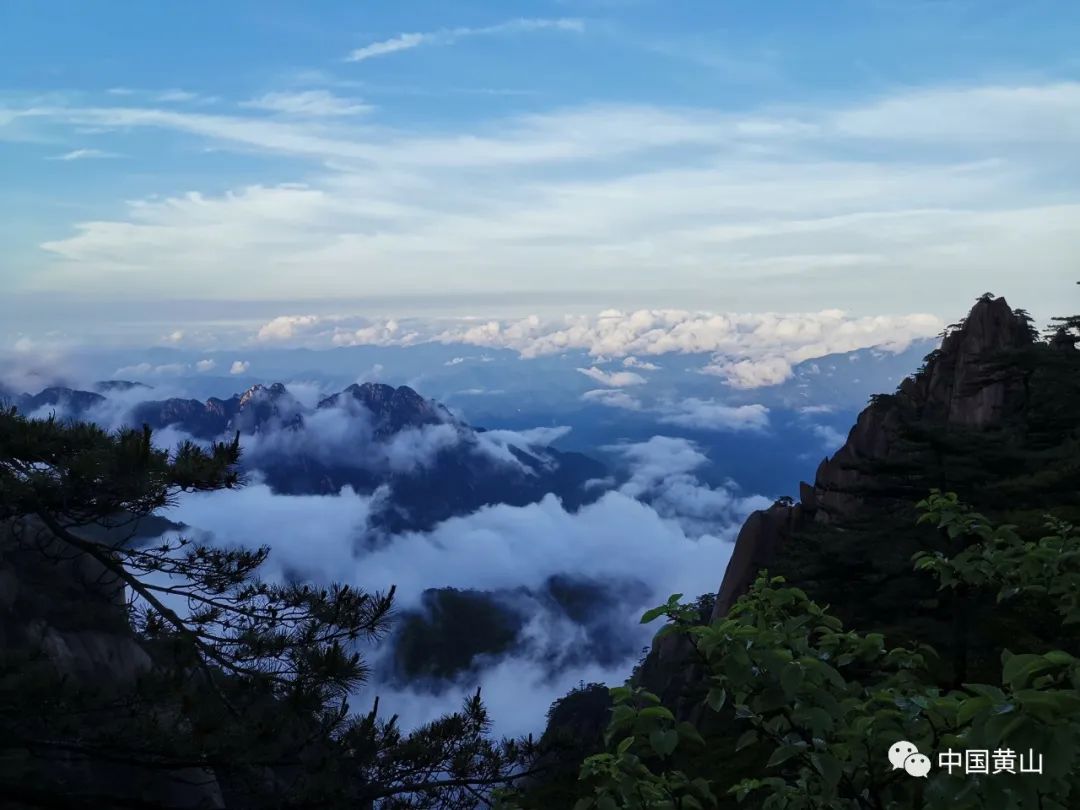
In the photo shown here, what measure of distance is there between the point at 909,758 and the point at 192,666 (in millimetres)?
9540

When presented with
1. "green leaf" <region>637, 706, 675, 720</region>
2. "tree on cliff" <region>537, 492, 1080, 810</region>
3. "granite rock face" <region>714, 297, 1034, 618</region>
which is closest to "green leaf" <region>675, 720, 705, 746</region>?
"tree on cliff" <region>537, 492, 1080, 810</region>

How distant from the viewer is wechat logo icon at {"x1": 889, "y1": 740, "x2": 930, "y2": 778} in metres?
4.44

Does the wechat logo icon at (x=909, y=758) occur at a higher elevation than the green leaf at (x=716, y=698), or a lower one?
lower

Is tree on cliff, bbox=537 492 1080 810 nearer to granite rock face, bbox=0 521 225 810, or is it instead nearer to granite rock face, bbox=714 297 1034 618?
granite rock face, bbox=0 521 225 810

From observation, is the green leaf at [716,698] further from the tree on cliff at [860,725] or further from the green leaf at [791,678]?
the green leaf at [791,678]

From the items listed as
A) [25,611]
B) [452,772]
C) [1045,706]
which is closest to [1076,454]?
[452,772]

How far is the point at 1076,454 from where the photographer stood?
1248 inches

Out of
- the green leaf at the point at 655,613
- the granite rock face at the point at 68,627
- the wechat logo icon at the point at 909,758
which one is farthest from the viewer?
the granite rock face at the point at 68,627

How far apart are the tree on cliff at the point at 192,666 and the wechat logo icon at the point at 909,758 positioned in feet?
24.0

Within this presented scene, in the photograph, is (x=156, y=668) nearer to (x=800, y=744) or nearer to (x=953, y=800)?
(x=800, y=744)

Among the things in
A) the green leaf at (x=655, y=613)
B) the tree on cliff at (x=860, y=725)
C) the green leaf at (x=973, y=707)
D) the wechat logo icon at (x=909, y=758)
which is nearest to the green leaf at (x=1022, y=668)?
the tree on cliff at (x=860, y=725)

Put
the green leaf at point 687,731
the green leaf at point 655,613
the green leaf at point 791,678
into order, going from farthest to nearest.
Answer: the green leaf at point 655,613, the green leaf at point 687,731, the green leaf at point 791,678

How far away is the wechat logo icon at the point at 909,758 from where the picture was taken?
4441mm

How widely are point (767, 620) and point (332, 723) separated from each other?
659 centimetres
